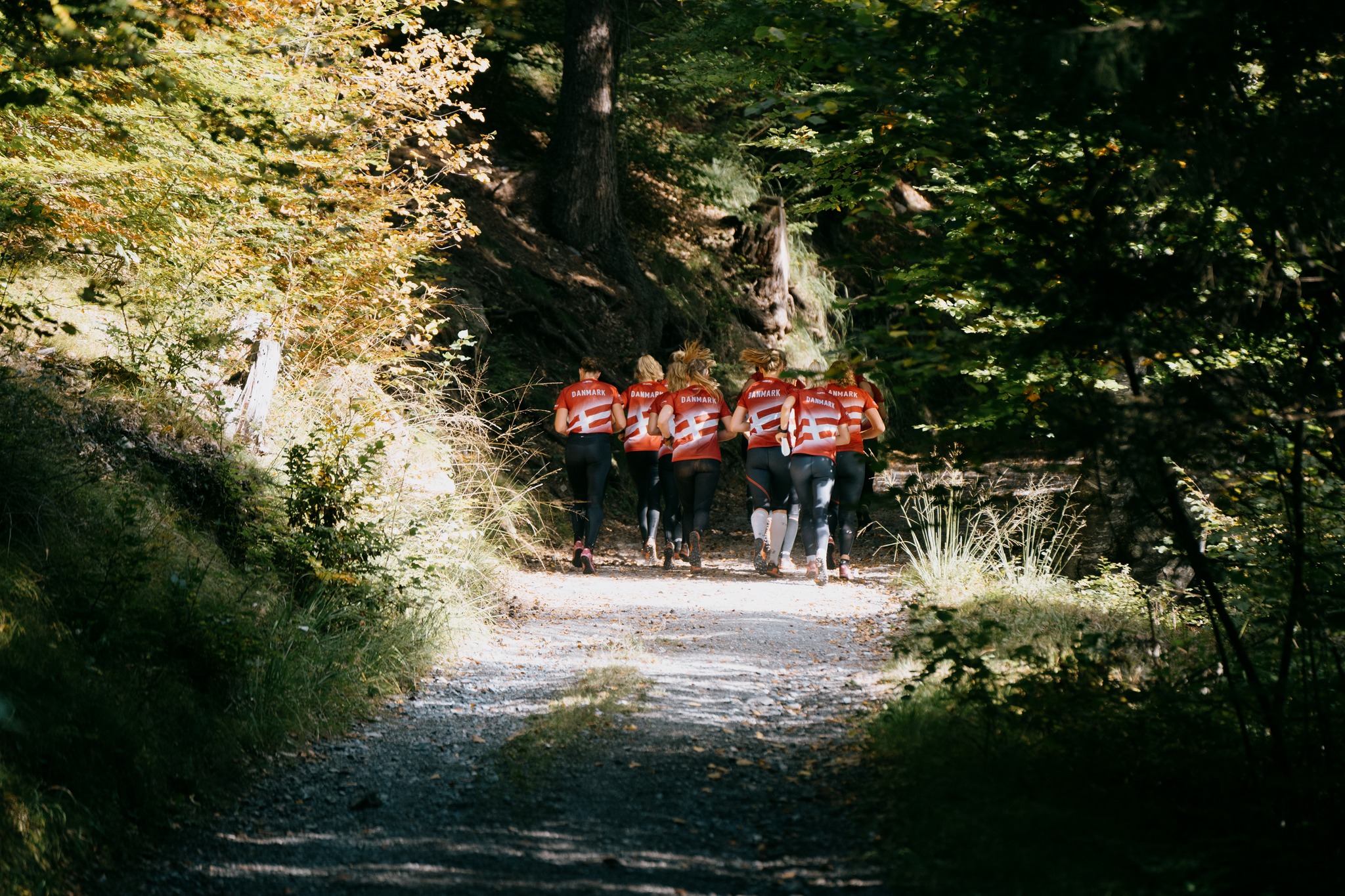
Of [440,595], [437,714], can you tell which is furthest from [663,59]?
[437,714]

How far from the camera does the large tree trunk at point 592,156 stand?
1752 cm

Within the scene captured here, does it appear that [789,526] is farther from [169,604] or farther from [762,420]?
[169,604]

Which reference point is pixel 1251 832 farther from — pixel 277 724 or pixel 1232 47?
pixel 277 724

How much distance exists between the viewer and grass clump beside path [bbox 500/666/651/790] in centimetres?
527

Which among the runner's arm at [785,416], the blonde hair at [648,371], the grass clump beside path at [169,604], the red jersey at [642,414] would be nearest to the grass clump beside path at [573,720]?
the grass clump beside path at [169,604]

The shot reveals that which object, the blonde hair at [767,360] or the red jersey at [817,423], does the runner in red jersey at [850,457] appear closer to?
the red jersey at [817,423]

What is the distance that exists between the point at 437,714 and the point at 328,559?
165cm

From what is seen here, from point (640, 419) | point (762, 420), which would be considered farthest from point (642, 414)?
point (762, 420)

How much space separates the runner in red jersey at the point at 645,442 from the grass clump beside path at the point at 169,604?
351 cm

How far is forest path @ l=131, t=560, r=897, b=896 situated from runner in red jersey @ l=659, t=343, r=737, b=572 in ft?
13.8

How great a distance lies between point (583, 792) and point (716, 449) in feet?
24.7

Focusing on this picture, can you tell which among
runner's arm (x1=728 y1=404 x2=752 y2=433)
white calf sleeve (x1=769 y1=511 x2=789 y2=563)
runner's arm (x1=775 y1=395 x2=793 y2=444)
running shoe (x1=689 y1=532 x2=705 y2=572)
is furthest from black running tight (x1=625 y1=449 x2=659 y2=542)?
runner's arm (x1=775 y1=395 x2=793 y2=444)

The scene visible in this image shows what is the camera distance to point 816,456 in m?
11.1

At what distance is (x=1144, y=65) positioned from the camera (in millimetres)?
3818
